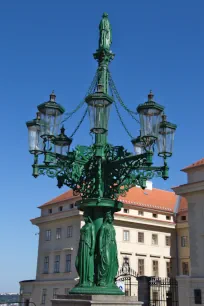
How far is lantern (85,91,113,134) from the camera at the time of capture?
7949 mm

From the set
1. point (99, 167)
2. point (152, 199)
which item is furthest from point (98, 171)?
point (152, 199)

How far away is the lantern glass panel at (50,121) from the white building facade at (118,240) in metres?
30.2

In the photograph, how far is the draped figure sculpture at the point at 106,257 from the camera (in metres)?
7.76

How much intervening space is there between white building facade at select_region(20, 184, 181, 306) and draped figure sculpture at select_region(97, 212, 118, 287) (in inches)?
1195

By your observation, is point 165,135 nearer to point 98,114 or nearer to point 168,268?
point 98,114

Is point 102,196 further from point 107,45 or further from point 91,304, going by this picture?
point 107,45

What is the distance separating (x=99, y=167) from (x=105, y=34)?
3016 millimetres

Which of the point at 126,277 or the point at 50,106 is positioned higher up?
the point at 50,106

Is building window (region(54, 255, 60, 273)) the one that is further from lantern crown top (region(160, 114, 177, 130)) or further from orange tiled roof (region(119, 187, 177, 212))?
lantern crown top (region(160, 114, 177, 130))

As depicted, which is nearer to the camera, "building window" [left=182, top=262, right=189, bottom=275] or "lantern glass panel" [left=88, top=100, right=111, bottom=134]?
"lantern glass panel" [left=88, top=100, right=111, bottom=134]

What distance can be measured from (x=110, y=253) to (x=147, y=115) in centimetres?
262

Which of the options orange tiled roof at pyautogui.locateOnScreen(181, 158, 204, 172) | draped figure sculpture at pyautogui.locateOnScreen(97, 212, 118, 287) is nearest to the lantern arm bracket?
draped figure sculpture at pyautogui.locateOnScreen(97, 212, 118, 287)

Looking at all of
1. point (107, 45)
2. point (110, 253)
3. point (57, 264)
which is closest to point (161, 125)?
point (107, 45)

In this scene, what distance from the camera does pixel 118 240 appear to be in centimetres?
3875
